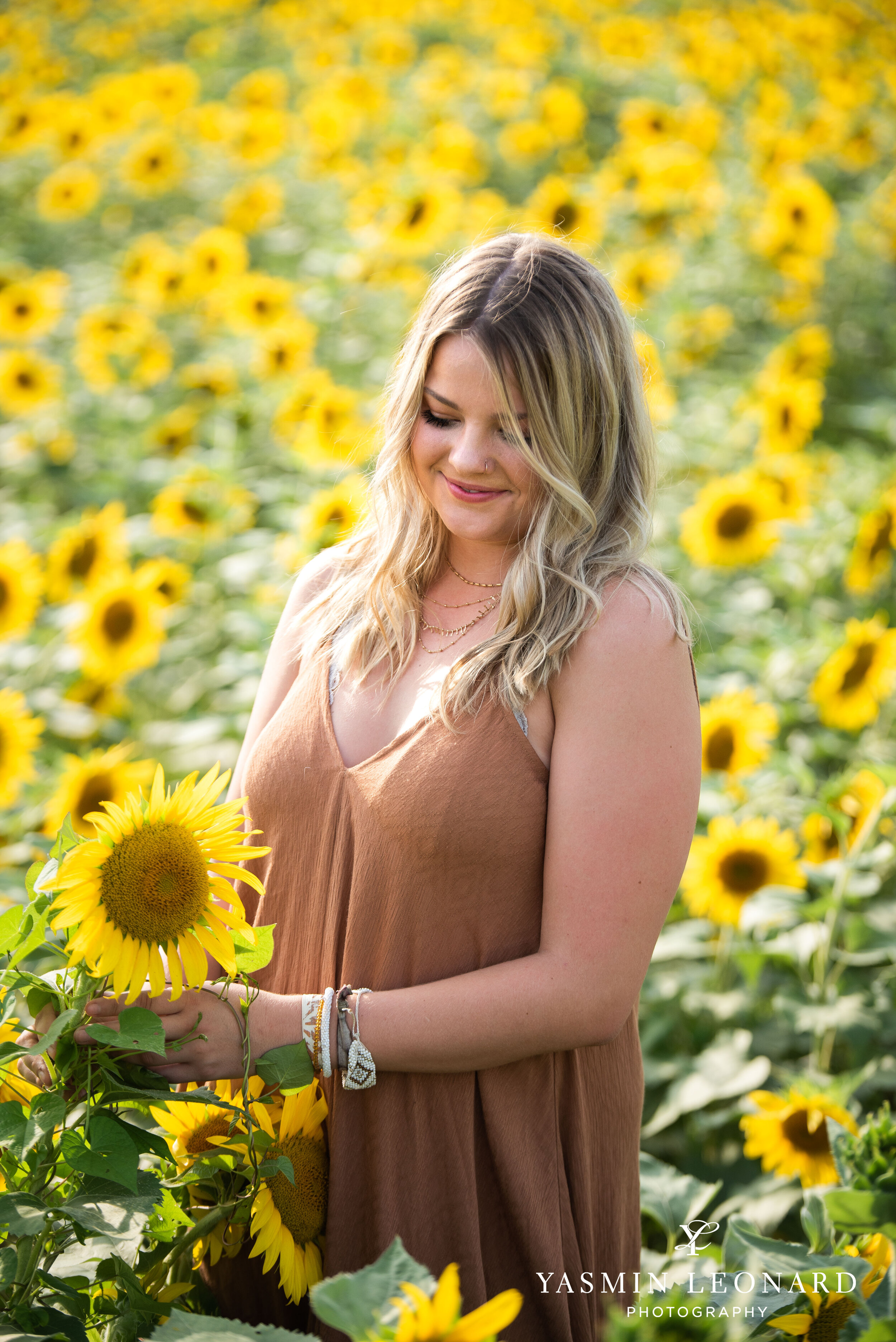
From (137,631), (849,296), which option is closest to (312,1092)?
(137,631)

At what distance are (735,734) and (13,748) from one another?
1.75m

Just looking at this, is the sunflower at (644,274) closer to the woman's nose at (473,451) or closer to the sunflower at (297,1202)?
the woman's nose at (473,451)

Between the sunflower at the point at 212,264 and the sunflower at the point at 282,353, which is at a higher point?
the sunflower at the point at 212,264

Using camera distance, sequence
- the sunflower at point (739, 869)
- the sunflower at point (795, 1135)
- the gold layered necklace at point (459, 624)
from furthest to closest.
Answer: the sunflower at point (739, 869) → the sunflower at point (795, 1135) → the gold layered necklace at point (459, 624)

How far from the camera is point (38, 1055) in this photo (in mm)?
1146

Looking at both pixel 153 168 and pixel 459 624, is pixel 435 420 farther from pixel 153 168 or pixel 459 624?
pixel 153 168

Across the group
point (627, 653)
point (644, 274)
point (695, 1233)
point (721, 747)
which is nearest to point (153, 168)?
point (644, 274)

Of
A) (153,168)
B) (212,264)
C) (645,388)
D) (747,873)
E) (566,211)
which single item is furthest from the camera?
(153,168)

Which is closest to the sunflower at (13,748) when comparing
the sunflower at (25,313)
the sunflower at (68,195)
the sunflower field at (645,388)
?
the sunflower field at (645,388)

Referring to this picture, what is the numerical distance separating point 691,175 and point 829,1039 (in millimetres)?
4801

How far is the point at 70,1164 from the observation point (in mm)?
1044

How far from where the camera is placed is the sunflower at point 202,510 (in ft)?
11.8

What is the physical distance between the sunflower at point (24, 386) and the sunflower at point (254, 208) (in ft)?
6.42

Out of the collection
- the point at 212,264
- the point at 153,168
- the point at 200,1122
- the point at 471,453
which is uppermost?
the point at 153,168
